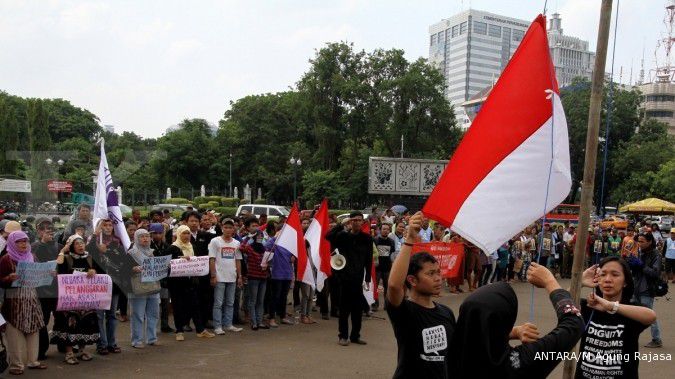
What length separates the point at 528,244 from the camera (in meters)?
18.5

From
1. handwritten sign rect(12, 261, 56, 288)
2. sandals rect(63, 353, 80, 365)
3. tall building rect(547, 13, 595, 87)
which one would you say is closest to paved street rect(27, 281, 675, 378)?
sandals rect(63, 353, 80, 365)

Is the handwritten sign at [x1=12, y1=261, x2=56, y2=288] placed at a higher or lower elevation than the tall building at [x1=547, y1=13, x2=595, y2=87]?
lower

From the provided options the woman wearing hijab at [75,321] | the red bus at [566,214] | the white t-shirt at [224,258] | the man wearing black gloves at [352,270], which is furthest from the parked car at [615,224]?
the woman wearing hijab at [75,321]

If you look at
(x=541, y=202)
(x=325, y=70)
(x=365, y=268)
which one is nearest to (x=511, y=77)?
(x=541, y=202)

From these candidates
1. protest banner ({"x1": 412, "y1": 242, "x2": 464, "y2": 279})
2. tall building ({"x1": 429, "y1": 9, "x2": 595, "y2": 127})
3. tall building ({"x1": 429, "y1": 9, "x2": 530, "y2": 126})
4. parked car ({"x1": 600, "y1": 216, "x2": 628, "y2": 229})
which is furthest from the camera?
tall building ({"x1": 429, "y1": 9, "x2": 530, "y2": 126})

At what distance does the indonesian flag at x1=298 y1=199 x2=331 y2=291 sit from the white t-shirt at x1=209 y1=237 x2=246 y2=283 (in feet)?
5.00

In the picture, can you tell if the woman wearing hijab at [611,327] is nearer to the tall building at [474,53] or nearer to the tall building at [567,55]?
the tall building at [474,53]

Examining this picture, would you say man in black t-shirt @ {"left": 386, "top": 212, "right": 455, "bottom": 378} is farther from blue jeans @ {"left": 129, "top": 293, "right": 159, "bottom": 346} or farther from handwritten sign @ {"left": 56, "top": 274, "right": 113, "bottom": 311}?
blue jeans @ {"left": 129, "top": 293, "right": 159, "bottom": 346}

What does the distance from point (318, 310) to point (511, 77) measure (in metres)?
9.29

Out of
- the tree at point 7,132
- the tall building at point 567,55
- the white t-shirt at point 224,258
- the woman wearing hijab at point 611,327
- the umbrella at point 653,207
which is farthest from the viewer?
the tall building at point 567,55

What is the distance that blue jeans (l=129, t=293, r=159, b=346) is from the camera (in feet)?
28.9

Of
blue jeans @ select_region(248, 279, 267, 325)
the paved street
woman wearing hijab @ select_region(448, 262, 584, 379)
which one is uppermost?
woman wearing hijab @ select_region(448, 262, 584, 379)

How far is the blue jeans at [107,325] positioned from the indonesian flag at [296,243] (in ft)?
9.85

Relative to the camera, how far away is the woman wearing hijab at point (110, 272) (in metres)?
8.30
